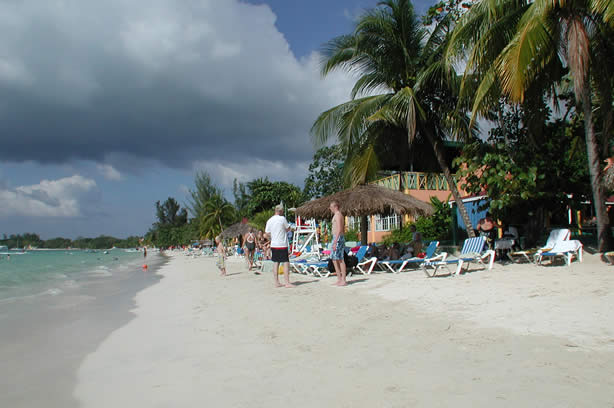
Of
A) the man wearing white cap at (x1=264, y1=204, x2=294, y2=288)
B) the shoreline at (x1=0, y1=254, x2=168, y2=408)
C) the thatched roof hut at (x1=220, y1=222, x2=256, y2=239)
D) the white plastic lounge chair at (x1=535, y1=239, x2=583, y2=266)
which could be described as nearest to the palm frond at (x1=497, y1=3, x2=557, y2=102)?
the white plastic lounge chair at (x1=535, y1=239, x2=583, y2=266)

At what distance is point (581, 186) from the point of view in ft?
33.9

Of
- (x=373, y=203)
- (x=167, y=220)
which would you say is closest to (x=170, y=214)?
(x=167, y=220)

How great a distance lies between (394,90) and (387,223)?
8.70 meters

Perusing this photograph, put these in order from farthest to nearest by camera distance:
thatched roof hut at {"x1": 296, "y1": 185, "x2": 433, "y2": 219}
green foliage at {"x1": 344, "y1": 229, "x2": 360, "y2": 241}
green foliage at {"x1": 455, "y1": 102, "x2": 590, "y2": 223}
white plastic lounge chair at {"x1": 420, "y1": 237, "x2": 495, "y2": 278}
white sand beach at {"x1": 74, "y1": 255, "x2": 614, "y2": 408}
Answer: green foliage at {"x1": 344, "y1": 229, "x2": 360, "y2": 241}
thatched roof hut at {"x1": 296, "y1": 185, "x2": 433, "y2": 219}
green foliage at {"x1": 455, "y1": 102, "x2": 590, "y2": 223}
white plastic lounge chair at {"x1": 420, "y1": 237, "x2": 495, "y2": 278}
white sand beach at {"x1": 74, "y1": 255, "x2": 614, "y2": 408}

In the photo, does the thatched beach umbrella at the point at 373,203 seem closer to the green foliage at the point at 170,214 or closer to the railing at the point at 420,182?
the railing at the point at 420,182

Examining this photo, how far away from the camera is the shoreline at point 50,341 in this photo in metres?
3.14

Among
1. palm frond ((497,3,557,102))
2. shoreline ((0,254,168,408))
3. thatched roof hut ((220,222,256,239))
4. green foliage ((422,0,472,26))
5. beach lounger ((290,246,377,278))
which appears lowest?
shoreline ((0,254,168,408))

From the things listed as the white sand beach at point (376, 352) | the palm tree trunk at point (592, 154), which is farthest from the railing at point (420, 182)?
the white sand beach at point (376, 352)

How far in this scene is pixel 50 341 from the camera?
485 cm

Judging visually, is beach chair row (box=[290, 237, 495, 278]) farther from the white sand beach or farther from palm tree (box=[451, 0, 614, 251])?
palm tree (box=[451, 0, 614, 251])

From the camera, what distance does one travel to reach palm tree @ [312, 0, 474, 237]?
11617mm

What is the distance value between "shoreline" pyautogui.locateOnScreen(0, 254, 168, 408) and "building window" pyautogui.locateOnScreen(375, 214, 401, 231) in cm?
1321

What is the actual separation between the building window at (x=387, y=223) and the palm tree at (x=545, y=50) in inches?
385

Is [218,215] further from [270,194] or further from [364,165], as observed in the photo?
[364,165]
